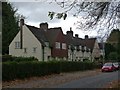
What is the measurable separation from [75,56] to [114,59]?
1011 cm

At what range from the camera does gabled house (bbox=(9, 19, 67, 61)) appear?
70688 mm

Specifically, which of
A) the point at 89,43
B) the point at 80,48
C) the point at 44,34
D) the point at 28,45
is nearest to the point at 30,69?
the point at 28,45

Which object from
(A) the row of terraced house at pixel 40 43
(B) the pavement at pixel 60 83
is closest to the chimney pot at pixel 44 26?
(A) the row of terraced house at pixel 40 43

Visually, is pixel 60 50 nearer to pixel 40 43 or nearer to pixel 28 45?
pixel 28 45

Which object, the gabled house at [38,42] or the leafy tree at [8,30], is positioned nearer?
the gabled house at [38,42]

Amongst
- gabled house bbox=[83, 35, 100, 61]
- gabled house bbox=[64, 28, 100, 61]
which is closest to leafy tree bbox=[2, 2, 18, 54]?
gabled house bbox=[64, 28, 100, 61]

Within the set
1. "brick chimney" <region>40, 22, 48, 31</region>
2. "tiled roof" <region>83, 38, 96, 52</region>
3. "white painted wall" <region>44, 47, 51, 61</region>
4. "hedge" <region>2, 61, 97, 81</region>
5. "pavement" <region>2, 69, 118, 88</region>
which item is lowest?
"pavement" <region>2, 69, 118, 88</region>

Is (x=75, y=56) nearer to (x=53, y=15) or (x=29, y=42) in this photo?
(x=29, y=42)

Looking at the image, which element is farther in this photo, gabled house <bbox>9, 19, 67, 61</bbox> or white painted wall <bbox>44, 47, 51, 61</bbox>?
white painted wall <bbox>44, 47, 51, 61</bbox>

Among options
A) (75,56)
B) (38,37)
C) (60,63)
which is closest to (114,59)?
(75,56)

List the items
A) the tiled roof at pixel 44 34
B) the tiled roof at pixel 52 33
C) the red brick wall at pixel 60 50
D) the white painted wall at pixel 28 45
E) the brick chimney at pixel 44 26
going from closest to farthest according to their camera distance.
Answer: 1. the white painted wall at pixel 28 45
2. the tiled roof at pixel 44 34
3. the tiled roof at pixel 52 33
4. the red brick wall at pixel 60 50
5. the brick chimney at pixel 44 26

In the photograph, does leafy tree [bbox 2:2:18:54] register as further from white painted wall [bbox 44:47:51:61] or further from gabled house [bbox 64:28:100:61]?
gabled house [bbox 64:28:100:61]

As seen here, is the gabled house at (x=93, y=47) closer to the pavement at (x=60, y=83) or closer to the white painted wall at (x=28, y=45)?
the white painted wall at (x=28, y=45)

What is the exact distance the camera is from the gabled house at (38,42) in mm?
70688
